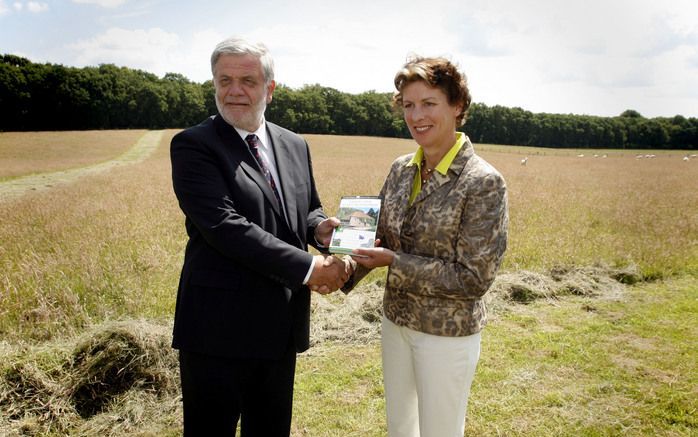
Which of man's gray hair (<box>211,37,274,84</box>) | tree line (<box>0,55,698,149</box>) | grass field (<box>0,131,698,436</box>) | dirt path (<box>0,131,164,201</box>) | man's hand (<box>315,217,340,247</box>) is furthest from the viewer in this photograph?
tree line (<box>0,55,698,149</box>)

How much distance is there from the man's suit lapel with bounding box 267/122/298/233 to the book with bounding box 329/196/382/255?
262 mm

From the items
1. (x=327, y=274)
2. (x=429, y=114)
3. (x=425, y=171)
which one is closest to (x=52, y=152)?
(x=327, y=274)

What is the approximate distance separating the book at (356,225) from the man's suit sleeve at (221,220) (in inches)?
9.1


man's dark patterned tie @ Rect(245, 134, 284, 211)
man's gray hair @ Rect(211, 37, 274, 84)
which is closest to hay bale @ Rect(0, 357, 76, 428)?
man's dark patterned tie @ Rect(245, 134, 284, 211)

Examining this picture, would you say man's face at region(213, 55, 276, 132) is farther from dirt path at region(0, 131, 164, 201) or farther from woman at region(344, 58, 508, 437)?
dirt path at region(0, 131, 164, 201)

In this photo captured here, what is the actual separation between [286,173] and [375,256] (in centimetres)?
74

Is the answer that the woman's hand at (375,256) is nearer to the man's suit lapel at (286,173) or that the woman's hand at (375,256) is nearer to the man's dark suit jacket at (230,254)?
the man's dark suit jacket at (230,254)

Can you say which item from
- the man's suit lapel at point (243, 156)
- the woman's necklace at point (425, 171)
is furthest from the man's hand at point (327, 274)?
the woman's necklace at point (425, 171)

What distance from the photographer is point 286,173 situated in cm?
266

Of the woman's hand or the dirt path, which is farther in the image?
the dirt path

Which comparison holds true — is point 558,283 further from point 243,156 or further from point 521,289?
point 243,156

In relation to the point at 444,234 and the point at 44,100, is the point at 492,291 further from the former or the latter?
the point at 44,100

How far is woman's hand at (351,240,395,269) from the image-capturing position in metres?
2.39

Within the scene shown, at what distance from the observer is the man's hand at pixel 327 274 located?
95.7 inches
